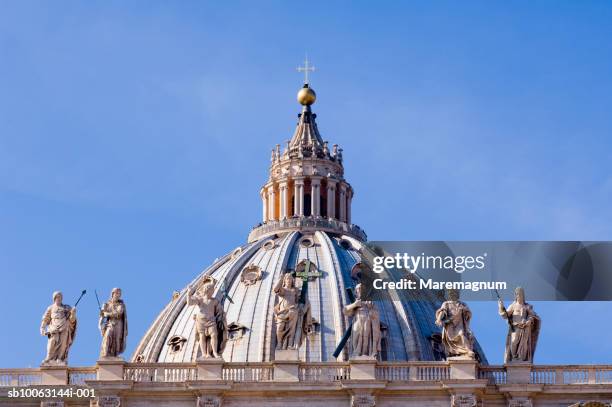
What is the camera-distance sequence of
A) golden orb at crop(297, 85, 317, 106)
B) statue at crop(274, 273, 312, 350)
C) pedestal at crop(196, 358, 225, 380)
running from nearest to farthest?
pedestal at crop(196, 358, 225, 380) → statue at crop(274, 273, 312, 350) → golden orb at crop(297, 85, 317, 106)

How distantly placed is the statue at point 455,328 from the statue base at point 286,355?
19.3 ft

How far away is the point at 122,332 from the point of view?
83.4 meters

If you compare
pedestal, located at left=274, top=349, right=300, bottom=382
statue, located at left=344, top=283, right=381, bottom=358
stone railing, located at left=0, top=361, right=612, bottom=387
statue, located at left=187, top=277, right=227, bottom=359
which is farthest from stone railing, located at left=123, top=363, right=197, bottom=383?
statue, located at left=344, top=283, right=381, bottom=358

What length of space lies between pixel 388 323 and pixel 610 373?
278ft

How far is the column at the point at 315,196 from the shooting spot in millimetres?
183625

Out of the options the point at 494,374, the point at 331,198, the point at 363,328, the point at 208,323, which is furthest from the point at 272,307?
the point at 494,374

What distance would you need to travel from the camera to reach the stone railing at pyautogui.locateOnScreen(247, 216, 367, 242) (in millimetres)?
183750

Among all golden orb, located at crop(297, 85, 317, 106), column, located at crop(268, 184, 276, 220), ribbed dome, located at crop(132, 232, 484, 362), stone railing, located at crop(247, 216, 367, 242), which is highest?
golden orb, located at crop(297, 85, 317, 106)

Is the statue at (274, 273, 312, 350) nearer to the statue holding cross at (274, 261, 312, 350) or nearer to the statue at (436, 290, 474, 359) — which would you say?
the statue holding cross at (274, 261, 312, 350)

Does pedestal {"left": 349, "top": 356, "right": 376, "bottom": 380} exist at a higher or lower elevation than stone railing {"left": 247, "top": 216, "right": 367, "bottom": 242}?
lower

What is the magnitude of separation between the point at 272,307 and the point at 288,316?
8511 centimetres

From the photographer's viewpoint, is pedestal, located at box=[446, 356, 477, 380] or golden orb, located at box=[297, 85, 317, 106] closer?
pedestal, located at box=[446, 356, 477, 380]

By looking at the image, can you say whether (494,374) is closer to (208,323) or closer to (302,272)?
(208,323)

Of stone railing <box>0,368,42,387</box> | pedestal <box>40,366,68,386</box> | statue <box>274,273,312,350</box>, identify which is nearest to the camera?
pedestal <box>40,366,68,386</box>
